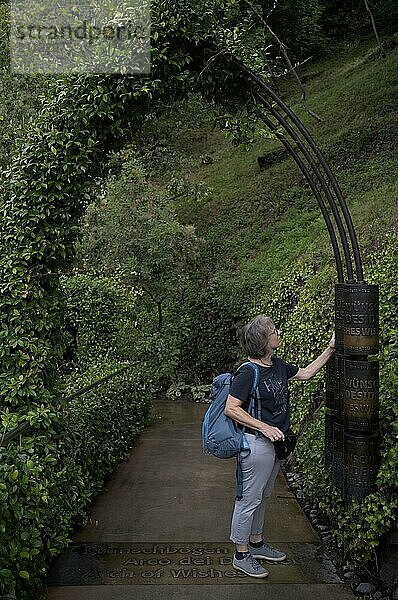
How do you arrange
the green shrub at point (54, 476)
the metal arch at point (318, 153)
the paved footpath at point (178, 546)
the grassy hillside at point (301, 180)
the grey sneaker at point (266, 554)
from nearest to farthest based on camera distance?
the green shrub at point (54, 476), the paved footpath at point (178, 546), the grey sneaker at point (266, 554), the metal arch at point (318, 153), the grassy hillside at point (301, 180)

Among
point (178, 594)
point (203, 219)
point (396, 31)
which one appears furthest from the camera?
point (396, 31)

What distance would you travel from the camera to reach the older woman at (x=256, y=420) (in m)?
3.97

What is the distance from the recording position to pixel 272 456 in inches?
160

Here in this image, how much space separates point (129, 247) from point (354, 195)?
5.04 metres

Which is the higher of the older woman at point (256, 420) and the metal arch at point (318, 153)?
the metal arch at point (318, 153)

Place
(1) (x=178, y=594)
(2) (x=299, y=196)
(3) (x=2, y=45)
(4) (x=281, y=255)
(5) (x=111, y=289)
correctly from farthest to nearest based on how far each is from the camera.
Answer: (2) (x=299, y=196)
(4) (x=281, y=255)
(3) (x=2, y=45)
(5) (x=111, y=289)
(1) (x=178, y=594)

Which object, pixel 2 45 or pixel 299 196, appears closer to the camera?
pixel 2 45

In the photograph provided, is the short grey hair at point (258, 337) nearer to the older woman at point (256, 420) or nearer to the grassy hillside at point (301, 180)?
the older woman at point (256, 420)

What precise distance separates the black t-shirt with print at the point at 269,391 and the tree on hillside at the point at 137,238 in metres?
8.47

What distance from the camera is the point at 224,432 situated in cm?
404

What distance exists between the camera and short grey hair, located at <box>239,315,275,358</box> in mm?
4020

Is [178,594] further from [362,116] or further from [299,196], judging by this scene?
[362,116]

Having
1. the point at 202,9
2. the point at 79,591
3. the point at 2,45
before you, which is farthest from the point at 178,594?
the point at 2,45

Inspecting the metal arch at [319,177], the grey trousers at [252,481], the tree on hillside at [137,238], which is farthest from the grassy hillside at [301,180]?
the grey trousers at [252,481]
